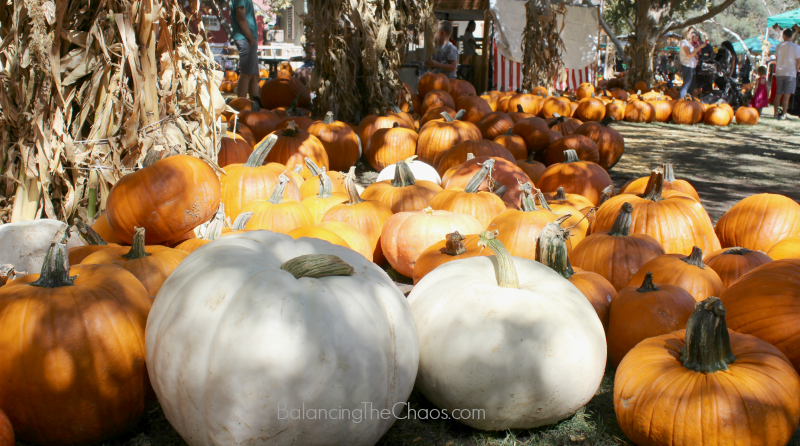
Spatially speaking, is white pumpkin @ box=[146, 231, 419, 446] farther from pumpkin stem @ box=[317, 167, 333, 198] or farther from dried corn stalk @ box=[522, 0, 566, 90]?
dried corn stalk @ box=[522, 0, 566, 90]

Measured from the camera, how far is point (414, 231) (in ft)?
11.6

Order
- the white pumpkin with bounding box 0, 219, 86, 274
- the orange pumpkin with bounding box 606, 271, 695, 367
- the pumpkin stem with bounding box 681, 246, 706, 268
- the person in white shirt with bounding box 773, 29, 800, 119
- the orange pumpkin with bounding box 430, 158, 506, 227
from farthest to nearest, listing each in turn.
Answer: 1. the person in white shirt with bounding box 773, 29, 800, 119
2. the orange pumpkin with bounding box 430, 158, 506, 227
3. the pumpkin stem with bounding box 681, 246, 706, 268
4. the white pumpkin with bounding box 0, 219, 86, 274
5. the orange pumpkin with bounding box 606, 271, 695, 367

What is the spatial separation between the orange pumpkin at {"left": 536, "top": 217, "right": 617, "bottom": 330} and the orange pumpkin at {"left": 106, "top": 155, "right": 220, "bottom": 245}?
177 centimetres

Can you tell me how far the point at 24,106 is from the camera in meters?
3.17

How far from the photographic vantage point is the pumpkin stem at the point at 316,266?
1.93m

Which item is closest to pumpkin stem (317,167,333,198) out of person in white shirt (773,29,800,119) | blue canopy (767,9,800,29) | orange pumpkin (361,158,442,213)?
orange pumpkin (361,158,442,213)

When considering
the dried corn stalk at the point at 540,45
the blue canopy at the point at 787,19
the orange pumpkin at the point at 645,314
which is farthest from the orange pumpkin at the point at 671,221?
the blue canopy at the point at 787,19

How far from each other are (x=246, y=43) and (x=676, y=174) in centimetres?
678

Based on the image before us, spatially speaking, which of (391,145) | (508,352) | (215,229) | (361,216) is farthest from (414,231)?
(391,145)

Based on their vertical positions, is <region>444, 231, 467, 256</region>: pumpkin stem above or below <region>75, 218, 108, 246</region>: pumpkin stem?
below

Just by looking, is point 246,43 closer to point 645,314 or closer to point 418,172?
point 418,172

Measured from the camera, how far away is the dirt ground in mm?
2152

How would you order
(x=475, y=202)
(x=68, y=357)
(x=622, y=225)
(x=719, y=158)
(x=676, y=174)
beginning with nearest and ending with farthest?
(x=68, y=357)
(x=622, y=225)
(x=475, y=202)
(x=676, y=174)
(x=719, y=158)

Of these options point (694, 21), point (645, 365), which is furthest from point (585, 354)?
point (694, 21)
